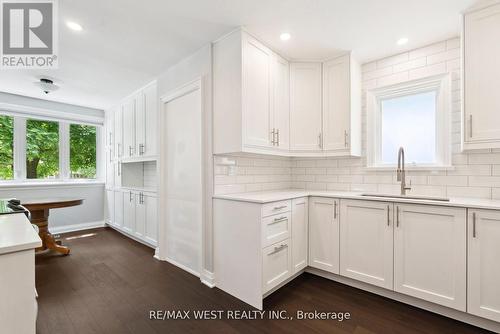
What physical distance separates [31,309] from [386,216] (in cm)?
249

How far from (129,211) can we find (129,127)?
150cm

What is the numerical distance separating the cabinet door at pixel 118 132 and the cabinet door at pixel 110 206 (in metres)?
0.87

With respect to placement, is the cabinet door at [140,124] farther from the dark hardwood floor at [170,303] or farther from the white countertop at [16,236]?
the white countertop at [16,236]

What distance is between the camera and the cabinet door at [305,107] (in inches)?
111

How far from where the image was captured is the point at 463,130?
1.99m

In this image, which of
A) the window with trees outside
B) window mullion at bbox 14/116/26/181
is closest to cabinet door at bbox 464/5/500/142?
the window with trees outside

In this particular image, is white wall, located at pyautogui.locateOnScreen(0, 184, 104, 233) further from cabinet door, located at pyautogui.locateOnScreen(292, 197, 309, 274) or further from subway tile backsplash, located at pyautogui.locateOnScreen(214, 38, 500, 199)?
cabinet door, located at pyautogui.locateOnScreen(292, 197, 309, 274)

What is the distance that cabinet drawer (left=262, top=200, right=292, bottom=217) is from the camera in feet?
6.66

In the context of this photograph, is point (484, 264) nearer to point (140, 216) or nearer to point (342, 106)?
point (342, 106)

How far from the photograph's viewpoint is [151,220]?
356 cm

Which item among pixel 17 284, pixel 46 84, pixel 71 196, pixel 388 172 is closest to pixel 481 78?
pixel 388 172

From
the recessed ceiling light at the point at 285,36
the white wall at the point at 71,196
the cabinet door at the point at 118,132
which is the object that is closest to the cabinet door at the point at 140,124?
the cabinet door at the point at 118,132

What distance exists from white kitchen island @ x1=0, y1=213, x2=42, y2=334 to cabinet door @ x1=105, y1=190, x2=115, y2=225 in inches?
156

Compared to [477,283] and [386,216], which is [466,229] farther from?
[386,216]
